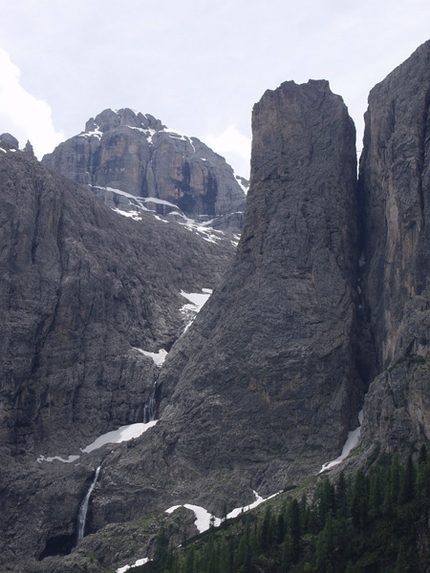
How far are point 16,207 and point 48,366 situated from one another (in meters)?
27.6

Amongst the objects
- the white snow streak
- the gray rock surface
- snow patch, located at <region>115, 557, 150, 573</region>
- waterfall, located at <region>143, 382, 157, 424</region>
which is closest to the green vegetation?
snow patch, located at <region>115, 557, 150, 573</region>

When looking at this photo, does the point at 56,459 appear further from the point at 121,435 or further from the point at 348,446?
the point at 348,446

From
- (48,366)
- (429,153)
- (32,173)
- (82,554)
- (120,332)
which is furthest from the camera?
Answer: (32,173)

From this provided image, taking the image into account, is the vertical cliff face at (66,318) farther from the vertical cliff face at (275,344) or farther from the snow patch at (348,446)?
the snow patch at (348,446)

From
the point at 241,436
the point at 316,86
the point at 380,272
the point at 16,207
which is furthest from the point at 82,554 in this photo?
the point at 316,86

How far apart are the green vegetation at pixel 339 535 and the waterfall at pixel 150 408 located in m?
34.3

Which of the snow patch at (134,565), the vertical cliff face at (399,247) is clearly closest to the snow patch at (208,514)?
the snow patch at (134,565)

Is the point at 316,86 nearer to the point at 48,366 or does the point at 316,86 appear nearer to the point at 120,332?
the point at 120,332

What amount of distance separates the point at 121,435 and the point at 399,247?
46.1 meters

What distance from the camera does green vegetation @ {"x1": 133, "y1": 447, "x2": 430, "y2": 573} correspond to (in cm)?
6322

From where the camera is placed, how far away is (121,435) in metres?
106

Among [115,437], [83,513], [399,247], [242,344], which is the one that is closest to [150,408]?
[115,437]

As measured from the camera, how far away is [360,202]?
370 ft

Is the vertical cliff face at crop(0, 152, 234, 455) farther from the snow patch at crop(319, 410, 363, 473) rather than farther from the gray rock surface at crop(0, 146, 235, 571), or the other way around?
the snow patch at crop(319, 410, 363, 473)
